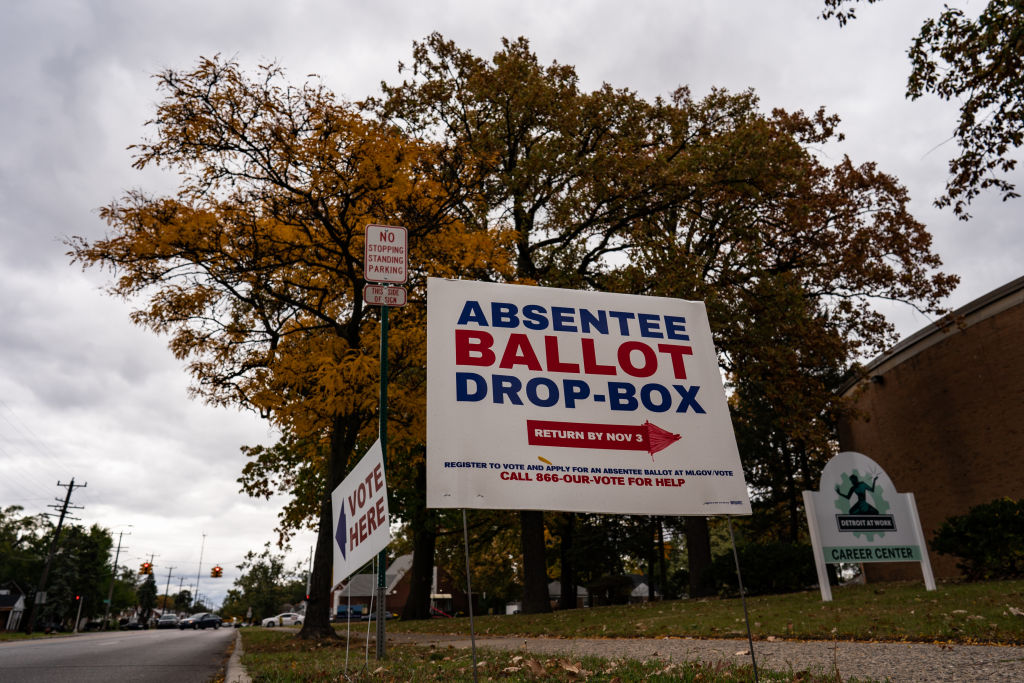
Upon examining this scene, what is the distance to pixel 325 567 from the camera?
1406cm

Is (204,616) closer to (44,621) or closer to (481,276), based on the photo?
(44,621)

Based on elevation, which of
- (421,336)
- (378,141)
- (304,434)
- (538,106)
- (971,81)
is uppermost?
(538,106)

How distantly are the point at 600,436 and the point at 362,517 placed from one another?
318cm

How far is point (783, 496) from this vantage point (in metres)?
34.6

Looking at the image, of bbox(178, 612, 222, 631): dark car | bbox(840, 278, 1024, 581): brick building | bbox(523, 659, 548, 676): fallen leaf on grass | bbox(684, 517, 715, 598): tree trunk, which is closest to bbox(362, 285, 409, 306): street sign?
bbox(523, 659, 548, 676): fallen leaf on grass

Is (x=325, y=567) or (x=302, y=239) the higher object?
(x=302, y=239)

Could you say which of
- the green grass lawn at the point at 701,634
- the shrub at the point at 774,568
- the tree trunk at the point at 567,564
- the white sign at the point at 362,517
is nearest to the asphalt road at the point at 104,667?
the green grass lawn at the point at 701,634

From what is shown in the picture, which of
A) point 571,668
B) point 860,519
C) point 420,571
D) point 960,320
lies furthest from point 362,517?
point 420,571

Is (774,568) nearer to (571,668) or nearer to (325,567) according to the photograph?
(325,567)

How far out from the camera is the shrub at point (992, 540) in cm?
1295

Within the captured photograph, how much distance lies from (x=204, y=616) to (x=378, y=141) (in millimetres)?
52103

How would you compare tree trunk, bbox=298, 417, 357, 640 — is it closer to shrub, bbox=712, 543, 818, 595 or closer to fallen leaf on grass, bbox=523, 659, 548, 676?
fallen leaf on grass, bbox=523, 659, 548, 676

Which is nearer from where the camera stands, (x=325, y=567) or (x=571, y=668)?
(x=571, y=668)

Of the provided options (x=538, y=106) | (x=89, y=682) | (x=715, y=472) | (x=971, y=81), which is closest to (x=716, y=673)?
(x=715, y=472)
